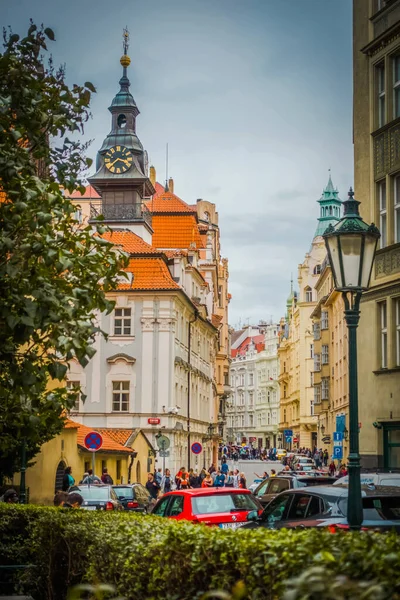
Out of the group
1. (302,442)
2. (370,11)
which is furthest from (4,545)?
(302,442)

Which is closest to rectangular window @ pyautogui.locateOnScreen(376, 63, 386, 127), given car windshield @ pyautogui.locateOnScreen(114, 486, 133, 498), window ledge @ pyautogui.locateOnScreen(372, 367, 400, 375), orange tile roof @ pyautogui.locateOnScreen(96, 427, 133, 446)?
window ledge @ pyautogui.locateOnScreen(372, 367, 400, 375)

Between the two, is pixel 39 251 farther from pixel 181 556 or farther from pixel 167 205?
pixel 167 205

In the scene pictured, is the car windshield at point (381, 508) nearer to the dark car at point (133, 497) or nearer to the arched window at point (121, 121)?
the dark car at point (133, 497)

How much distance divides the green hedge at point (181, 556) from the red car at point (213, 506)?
4.57 meters

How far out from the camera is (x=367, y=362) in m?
27.0

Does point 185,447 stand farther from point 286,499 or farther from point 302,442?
point 302,442

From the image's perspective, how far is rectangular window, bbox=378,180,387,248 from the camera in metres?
26.2

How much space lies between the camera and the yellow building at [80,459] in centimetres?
3269

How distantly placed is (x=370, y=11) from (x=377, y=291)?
26.3ft

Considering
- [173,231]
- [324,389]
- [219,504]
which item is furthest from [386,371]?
[324,389]

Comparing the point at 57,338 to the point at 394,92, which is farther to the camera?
the point at 394,92

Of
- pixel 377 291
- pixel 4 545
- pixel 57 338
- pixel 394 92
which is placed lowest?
pixel 4 545

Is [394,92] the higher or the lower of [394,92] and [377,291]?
the higher

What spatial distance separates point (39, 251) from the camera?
30.7 feet
